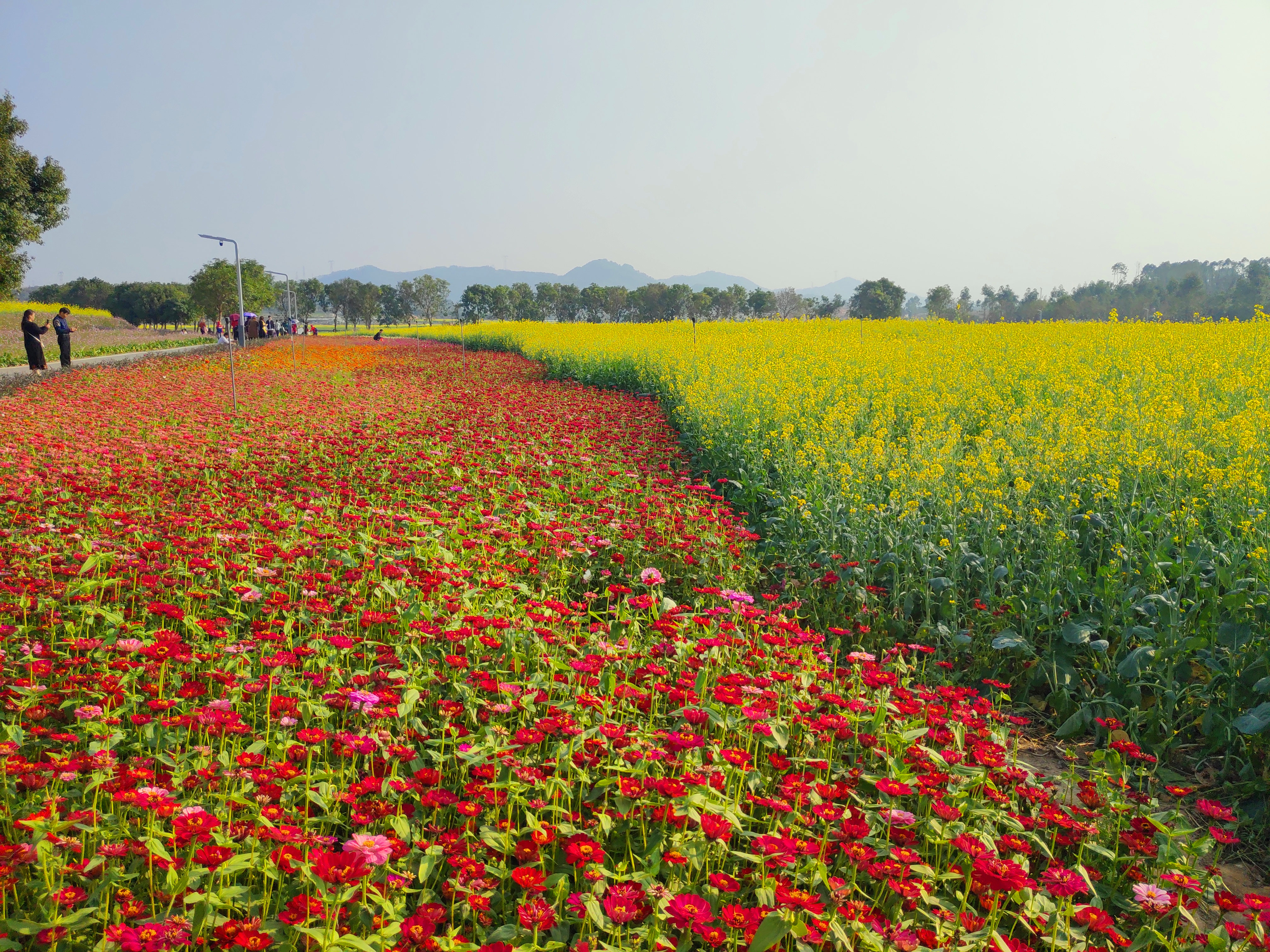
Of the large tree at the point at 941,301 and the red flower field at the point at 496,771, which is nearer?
the red flower field at the point at 496,771

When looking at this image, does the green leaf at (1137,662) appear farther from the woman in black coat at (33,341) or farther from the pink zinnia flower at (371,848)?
the woman in black coat at (33,341)

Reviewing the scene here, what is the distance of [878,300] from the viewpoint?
76938 millimetres

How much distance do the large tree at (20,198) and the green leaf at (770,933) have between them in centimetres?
2983

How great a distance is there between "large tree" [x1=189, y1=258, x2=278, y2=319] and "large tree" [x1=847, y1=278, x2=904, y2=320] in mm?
55741

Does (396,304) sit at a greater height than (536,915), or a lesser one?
greater

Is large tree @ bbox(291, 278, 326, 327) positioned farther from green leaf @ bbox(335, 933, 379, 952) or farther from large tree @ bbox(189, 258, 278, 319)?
green leaf @ bbox(335, 933, 379, 952)

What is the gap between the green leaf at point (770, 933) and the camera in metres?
1.67

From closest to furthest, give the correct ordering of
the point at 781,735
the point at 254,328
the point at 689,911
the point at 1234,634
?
1. the point at 689,911
2. the point at 781,735
3. the point at 1234,634
4. the point at 254,328

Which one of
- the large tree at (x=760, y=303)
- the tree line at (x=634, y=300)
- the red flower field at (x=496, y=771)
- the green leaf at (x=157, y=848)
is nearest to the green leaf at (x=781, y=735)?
the red flower field at (x=496, y=771)

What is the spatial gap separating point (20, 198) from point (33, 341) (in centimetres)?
1129

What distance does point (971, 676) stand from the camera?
3914mm

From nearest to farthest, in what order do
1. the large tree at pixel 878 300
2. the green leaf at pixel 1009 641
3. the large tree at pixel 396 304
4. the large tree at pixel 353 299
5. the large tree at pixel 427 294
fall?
the green leaf at pixel 1009 641, the large tree at pixel 878 300, the large tree at pixel 353 299, the large tree at pixel 427 294, the large tree at pixel 396 304

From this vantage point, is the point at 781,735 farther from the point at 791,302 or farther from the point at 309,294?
the point at 309,294

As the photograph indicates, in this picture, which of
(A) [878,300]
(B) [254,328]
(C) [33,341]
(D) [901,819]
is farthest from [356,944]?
(A) [878,300]
